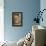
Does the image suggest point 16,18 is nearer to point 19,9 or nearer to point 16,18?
point 16,18

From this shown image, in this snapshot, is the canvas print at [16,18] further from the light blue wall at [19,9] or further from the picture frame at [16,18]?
the light blue wall at [19,9]

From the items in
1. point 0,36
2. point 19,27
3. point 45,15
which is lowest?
point 0,36

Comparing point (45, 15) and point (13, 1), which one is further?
point (13, 1)

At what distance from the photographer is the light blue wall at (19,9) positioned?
18.3 feet

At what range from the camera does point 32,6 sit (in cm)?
561

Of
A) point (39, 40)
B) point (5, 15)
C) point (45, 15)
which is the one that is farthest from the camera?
point (5, 15)

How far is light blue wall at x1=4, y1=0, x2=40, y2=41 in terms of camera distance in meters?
5.57

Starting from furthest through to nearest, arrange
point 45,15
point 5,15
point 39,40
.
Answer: point 5,15 → point 45,15 → point 39,40

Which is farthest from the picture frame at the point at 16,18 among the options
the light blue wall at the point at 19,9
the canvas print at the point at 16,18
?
the light blue wall at the point at 19,9

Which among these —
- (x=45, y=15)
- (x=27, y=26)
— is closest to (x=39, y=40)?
(x=45, y=15)

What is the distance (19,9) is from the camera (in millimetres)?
5590

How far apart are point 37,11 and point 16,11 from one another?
861 millimetres

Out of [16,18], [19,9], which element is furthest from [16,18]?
[19,9]

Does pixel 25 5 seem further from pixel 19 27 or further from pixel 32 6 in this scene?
pixel 19 27
